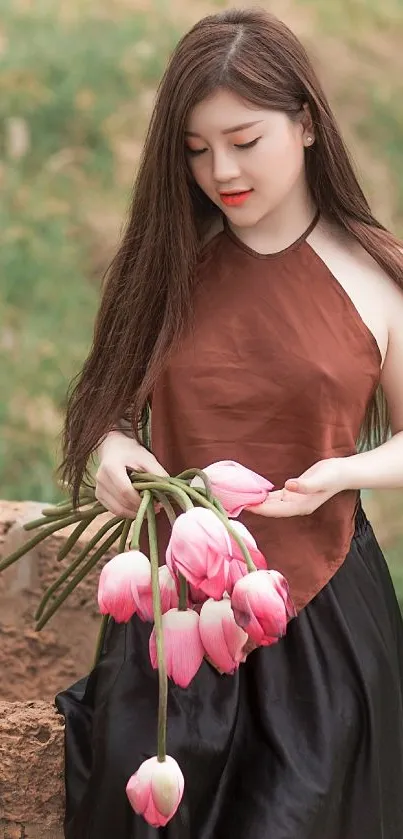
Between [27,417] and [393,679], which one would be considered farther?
[27,417]

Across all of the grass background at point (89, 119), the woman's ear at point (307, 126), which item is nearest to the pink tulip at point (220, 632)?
the woman's ear at point (307, 126)

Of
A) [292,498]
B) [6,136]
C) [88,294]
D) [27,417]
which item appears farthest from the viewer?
[6,136]

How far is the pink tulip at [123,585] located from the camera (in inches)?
33.8

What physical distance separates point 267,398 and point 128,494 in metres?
Result: 0.14

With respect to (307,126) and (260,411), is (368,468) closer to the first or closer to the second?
(260,411)

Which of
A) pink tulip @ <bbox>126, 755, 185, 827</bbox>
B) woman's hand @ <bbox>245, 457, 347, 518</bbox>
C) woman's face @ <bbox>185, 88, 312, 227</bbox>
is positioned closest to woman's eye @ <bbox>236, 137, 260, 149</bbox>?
woman's face @ <bbox>185, 88, 312, 227</bbox>

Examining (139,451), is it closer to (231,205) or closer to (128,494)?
(128,494)

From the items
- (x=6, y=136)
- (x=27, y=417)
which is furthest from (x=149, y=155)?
(x=6, y=136)

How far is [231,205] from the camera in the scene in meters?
1.12

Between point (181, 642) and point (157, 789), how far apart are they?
9 centimetres

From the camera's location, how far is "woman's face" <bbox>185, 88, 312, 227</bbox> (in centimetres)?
108

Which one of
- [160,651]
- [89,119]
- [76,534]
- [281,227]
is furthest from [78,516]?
[89,119]

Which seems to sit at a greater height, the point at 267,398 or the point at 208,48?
the point at 208,48

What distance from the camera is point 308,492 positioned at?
106cm
